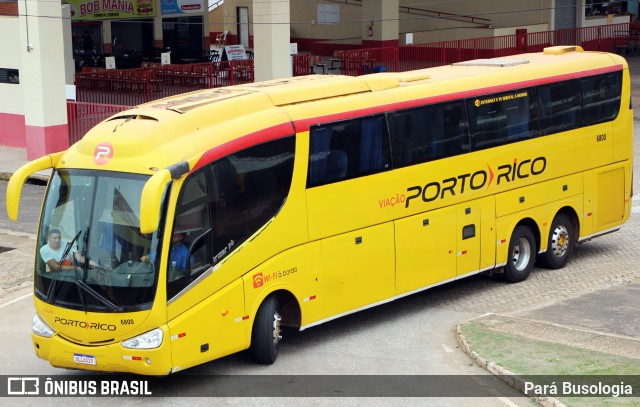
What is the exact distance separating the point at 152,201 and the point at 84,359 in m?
2.13

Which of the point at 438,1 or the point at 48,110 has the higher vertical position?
the point at 438,1

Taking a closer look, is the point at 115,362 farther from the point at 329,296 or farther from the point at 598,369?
the point at 598,369

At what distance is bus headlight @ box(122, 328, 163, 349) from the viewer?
11.8 m

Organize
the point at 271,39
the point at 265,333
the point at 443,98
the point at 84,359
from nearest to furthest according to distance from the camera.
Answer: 1. the point at 84,359
2. the point at 265,333
3. the point at 443,98
4. the point at 271,39

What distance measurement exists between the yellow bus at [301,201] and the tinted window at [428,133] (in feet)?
0.08

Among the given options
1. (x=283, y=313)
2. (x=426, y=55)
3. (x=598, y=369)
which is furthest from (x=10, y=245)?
(x=426, y=55)

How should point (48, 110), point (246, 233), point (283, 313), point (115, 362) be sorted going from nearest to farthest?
point (115, 362)
point (246, 233)
point (283, 313)
point (48, 110)

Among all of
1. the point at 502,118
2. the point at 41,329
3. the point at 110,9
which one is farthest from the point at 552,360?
the point at 110,9

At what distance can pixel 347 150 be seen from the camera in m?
14.2

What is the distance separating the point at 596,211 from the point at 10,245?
35.0 ft

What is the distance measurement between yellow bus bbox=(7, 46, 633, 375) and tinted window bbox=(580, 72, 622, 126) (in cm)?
4

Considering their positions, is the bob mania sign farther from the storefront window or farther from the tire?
the tire

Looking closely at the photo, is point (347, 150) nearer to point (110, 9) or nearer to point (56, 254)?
point (56, 254)

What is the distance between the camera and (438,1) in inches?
1996
